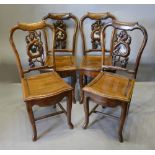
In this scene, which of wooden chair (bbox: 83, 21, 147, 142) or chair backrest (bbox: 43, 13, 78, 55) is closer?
wooden chair (bbox: 83, 21, 147, 142)

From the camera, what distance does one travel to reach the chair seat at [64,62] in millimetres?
2467

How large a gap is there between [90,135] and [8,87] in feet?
4.61

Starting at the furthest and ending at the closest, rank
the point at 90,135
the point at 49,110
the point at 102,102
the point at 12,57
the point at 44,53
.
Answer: the point at 12,57
the point at 49,110
the point at 44,53
the point at 90,135
the point at 102,102

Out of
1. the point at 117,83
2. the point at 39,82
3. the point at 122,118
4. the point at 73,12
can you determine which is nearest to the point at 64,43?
the point at 73,12

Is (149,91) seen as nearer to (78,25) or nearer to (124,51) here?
(124,51)

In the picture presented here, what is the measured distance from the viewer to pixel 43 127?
231 centimetres

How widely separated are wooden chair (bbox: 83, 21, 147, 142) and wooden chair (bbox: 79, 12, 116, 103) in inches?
6.0

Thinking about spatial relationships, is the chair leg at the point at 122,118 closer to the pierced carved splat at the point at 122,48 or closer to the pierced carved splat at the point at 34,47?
the pierced carved splat at the point at 122,48

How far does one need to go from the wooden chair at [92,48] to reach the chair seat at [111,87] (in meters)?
0.17

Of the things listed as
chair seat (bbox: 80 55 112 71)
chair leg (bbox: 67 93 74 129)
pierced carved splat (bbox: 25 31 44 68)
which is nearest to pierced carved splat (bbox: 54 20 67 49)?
chair seat (bbox: 80 55 112 71)

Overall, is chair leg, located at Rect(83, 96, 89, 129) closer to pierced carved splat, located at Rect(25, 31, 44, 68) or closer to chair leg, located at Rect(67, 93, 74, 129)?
chair leg, located at Rect(67, 93, 74, 129)

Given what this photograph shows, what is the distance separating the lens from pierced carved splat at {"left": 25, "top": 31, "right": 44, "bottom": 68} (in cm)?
220

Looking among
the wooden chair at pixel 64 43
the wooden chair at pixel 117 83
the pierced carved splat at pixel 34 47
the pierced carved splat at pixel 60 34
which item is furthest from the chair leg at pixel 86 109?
the pierced carved splat at pixel 60 34

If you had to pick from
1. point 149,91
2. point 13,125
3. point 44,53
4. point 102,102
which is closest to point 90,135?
point 102,102
